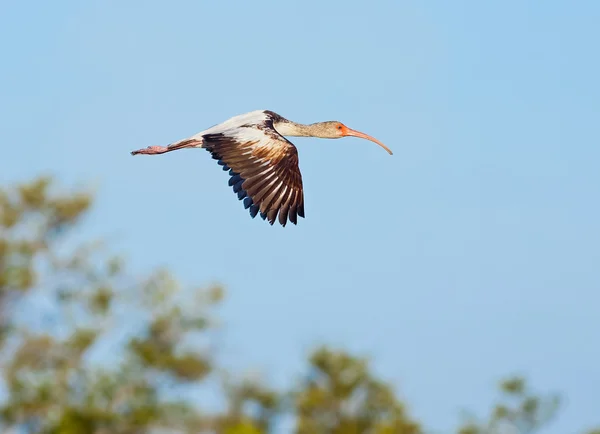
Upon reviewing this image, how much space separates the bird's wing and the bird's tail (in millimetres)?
608

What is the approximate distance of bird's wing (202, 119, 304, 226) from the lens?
16.0m

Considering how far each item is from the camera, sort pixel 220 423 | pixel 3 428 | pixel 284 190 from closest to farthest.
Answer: pixel 284 190 < pixel 3 428 < pixel 220 423

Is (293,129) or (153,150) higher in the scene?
(293,129)

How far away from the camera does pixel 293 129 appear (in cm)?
1942

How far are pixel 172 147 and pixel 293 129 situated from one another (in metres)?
2.15

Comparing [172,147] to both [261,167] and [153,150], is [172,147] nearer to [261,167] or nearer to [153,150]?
[153,150]

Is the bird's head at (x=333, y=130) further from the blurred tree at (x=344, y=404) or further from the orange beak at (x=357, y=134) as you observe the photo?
the blurred tree at (x=344, y=404)

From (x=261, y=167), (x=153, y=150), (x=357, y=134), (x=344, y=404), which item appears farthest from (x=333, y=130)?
(x=344, y=404)

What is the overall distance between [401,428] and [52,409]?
9.88 m

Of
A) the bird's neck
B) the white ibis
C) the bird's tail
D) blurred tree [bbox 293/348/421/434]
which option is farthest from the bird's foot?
blurred tree [bbox 293/348/421/434]

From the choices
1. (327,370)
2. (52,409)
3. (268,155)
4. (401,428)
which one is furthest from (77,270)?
(268,155)

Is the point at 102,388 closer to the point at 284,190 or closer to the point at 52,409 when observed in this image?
the point at 52,409

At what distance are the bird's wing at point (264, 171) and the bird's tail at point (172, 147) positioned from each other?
608 mm

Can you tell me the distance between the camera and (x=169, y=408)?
39812mm
